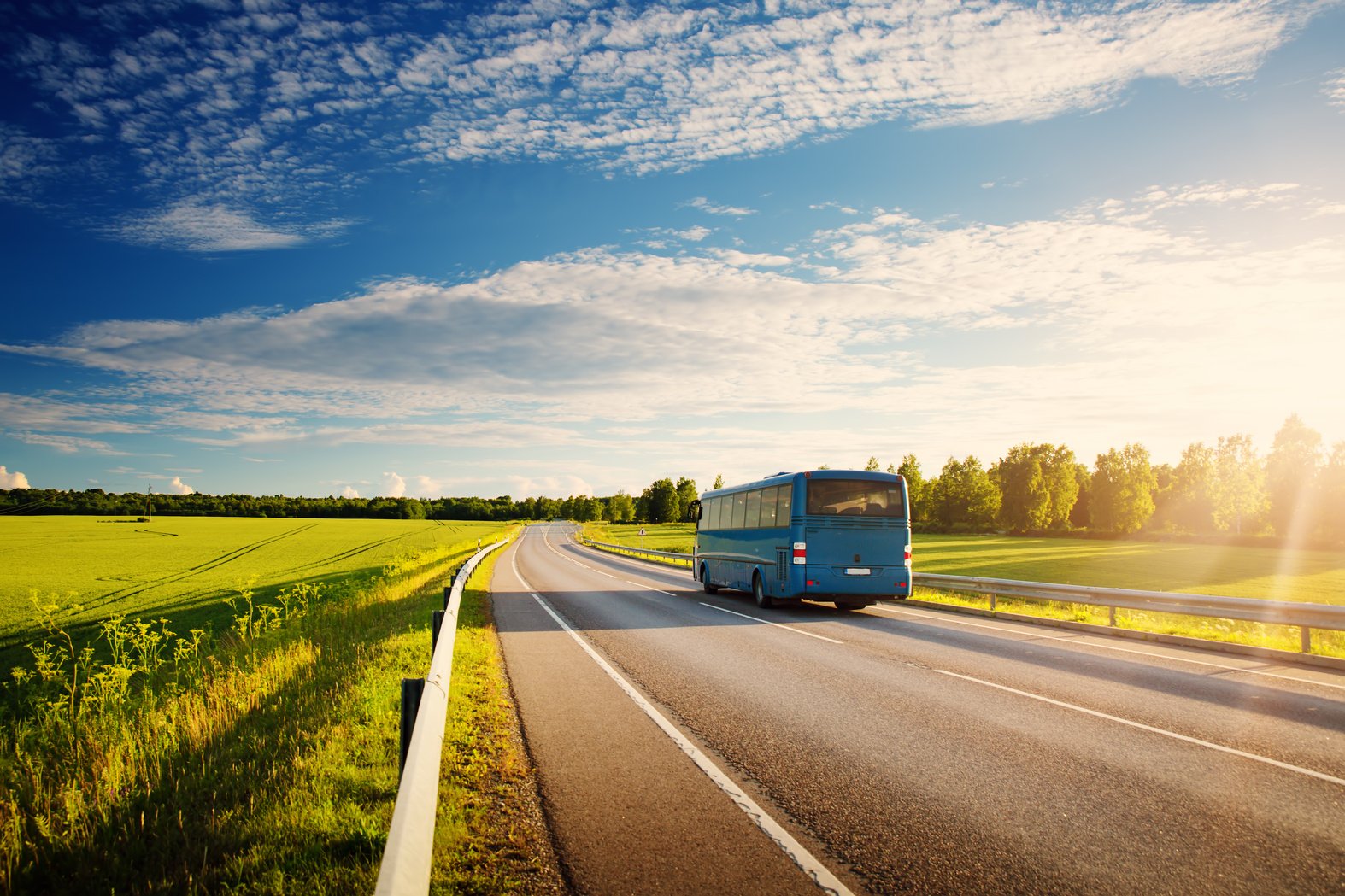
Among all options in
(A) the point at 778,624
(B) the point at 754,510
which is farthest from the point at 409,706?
(B) the point at 754,510

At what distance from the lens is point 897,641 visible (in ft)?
39.9

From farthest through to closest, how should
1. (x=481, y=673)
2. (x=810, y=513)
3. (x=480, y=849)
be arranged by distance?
1. (x=810, y=513)
2. (x=481, y=673)
3. (x=480, y=849)

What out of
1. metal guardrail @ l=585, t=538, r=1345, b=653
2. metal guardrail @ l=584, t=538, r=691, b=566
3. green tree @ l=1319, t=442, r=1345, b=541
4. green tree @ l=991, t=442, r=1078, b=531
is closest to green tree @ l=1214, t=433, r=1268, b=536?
green tree @ l=1319, t=442, r=1345, b=541

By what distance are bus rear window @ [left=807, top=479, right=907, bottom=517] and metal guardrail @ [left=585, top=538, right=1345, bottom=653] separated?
311cm

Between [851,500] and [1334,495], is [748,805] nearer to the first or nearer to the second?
[851,500]

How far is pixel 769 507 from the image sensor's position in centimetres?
1825

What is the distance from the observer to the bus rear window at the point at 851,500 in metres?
16.4

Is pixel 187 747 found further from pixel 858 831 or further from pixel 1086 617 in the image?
pixel 1086 617

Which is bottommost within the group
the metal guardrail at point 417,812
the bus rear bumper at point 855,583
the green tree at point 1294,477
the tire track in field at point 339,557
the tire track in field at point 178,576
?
the tire track in field at point 178,576

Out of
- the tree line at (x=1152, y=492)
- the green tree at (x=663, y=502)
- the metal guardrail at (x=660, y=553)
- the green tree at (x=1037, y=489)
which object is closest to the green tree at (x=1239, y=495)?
the tree line at (x=1152, y=492)

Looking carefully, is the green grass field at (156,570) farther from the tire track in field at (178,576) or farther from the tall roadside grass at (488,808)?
the tall roadside grass at (488,808)

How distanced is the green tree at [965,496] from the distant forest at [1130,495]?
139 mm

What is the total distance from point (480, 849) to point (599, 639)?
853 cm

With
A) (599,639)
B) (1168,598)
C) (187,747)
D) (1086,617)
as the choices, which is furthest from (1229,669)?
(187,747)
